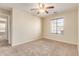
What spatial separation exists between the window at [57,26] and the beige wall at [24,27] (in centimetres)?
36

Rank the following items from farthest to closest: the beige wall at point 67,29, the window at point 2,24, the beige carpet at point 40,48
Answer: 1. the beige carpet at point 40,48
2. the beige wall at point 67,29
3. the window at point 2,24

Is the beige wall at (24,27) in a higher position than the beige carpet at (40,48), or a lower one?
higher

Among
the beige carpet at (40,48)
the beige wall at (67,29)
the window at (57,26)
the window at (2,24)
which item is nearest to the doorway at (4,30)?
the window at (2,24)

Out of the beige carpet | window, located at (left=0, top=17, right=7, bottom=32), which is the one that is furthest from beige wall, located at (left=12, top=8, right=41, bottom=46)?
window, located at (left=0, top=17, right=7, bottom=32)

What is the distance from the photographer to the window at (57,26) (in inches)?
77.6

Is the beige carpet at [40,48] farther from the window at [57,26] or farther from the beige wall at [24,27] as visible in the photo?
the window at [57,26]

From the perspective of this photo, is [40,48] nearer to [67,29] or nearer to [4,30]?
[67,29]

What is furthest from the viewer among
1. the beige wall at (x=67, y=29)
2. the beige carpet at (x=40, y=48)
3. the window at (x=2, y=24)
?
the beige carpet at (x=40, y=48)

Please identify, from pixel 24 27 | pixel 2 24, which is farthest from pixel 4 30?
pixel 24 27

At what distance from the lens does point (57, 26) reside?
2.01 metres

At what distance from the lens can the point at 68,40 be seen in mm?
2090

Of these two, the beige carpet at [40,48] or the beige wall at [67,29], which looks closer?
the beige wall at [67,29]

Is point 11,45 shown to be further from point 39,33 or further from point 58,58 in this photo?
point 58,58

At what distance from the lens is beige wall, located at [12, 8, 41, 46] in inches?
87.2
